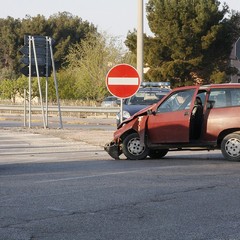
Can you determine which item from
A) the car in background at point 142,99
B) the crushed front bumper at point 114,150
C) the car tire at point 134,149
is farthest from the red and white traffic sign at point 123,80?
the car in background at point 142,99

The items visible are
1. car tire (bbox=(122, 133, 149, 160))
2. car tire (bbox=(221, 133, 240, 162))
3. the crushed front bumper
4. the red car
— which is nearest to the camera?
car tire (bbox=(221, 133, 240, 162))

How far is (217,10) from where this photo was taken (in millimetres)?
60719

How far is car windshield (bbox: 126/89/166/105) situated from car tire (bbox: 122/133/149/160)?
27.9ft

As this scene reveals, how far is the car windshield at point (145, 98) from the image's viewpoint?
82.9 feet

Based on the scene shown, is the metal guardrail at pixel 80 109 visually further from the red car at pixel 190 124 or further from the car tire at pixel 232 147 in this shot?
the car tire at pixel 232 147

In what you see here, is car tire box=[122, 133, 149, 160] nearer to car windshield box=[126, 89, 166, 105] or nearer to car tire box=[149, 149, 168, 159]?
car tire box=[149, 149, 168, 159]

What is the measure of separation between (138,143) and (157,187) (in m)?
5.36

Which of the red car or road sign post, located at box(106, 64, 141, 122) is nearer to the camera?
the red car

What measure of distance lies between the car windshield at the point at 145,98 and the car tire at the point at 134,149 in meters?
8.51

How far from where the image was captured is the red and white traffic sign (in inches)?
773

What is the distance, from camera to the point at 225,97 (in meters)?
15.8

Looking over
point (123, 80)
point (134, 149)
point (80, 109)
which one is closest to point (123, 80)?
point (123, 80)

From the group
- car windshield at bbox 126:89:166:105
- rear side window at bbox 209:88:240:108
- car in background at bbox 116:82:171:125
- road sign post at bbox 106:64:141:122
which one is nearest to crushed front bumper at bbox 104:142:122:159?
rear side window at bbox 209:88:240:108

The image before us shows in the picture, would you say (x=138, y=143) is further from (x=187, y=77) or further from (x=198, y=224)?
(x=187, y=77)
